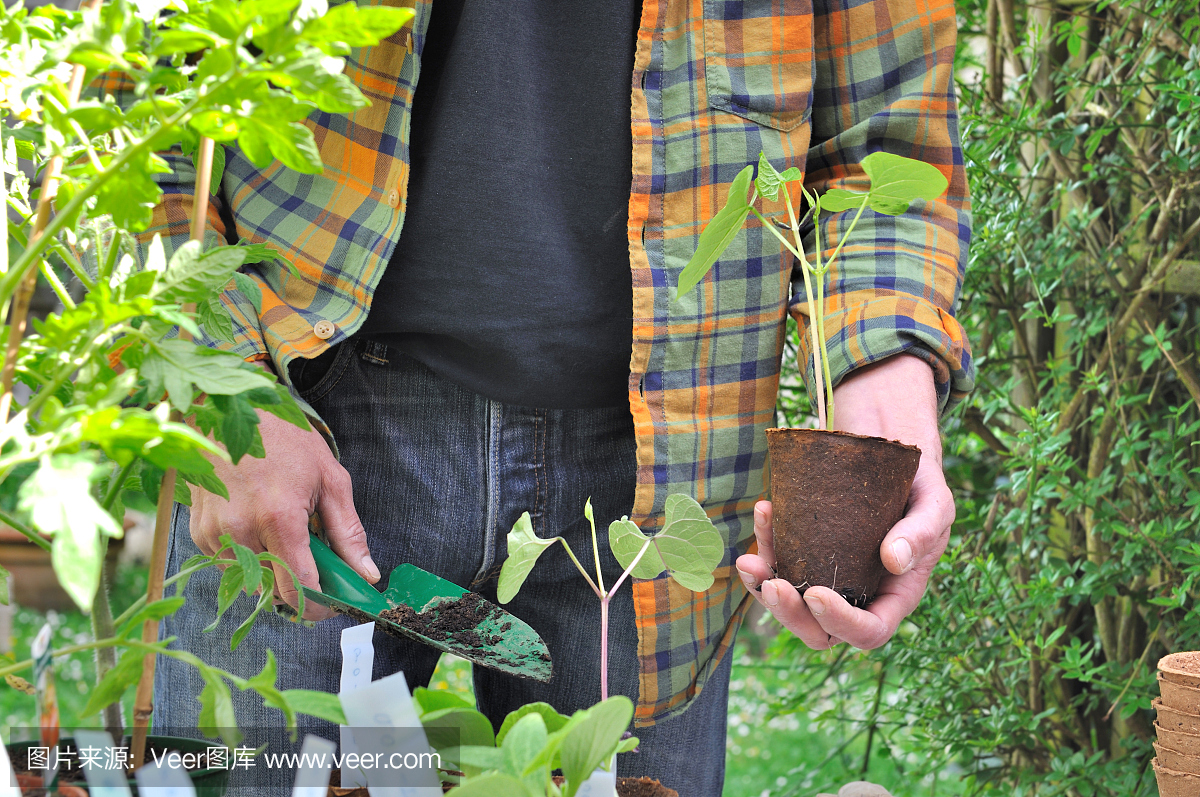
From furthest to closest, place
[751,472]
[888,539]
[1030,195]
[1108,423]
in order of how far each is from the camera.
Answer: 1. [1030,195]
2. [1108,423]
3. [751,472]
4. [888,539]

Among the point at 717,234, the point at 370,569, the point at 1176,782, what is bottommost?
the point at 1176,782

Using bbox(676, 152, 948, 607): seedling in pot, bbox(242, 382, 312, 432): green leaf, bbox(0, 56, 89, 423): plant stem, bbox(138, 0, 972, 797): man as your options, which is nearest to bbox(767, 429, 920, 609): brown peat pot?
bbox(676, 152, 948, 607): seedling in pot

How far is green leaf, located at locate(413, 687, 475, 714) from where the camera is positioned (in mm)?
490

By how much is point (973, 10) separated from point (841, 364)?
1.18 m

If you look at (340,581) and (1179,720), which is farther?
(340,581)

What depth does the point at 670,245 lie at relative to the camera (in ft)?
3.46

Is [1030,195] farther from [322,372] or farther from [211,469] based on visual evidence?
[211,469]

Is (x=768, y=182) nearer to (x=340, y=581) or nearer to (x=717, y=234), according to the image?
(x=717, y=234)

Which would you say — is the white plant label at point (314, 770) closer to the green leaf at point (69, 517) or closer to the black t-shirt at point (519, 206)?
the green leaf at point (69, 517)

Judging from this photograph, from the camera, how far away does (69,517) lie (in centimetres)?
33

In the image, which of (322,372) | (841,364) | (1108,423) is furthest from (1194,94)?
(322,372)

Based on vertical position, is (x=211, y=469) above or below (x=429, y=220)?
below

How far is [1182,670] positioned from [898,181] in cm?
48

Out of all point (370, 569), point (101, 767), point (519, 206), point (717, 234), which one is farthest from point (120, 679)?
point (519, 206)
